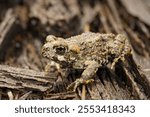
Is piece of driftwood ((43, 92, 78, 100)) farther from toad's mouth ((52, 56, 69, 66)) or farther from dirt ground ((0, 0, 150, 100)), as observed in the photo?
toad's mouth ((52, 56, 69, 66))

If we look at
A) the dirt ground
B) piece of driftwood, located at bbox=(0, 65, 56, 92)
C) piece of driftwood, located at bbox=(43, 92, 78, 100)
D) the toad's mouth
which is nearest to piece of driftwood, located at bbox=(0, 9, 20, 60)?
the dirt ground

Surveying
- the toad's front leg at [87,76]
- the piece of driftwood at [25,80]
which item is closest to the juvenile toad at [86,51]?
the toad's front leg at [87,76]

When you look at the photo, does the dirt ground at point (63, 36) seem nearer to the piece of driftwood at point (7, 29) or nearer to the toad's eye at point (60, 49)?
the piece of driftwood at point (7, 29)

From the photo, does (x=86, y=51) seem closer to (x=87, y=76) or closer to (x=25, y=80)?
(x=87, y=76)

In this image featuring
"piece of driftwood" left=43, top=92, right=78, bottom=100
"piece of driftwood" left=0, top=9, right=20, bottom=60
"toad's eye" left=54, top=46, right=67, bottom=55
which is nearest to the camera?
"piece of driftwood" left=43, top=92, right=78, bottom=100

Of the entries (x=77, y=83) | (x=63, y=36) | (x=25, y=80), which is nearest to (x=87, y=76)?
(x=77, y=83)

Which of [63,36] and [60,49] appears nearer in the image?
[60,49]
